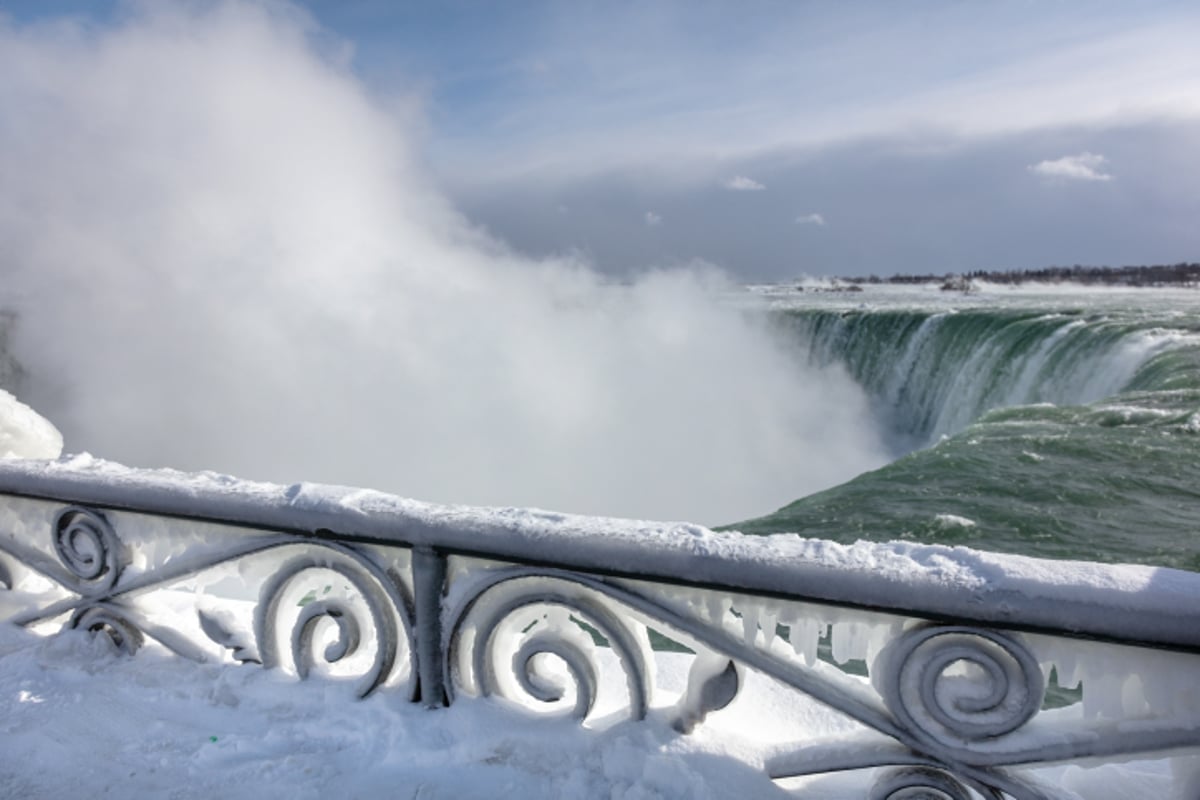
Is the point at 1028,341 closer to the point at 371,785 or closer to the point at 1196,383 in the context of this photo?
the point at 1196,383

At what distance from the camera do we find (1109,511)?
19.9 ft

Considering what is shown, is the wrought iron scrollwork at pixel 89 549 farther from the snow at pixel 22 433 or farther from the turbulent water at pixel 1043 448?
the turbulent water at pixel 1043 448

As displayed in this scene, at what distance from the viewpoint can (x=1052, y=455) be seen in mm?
7523

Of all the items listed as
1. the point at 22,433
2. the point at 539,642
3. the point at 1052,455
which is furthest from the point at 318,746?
the point at 1052,455

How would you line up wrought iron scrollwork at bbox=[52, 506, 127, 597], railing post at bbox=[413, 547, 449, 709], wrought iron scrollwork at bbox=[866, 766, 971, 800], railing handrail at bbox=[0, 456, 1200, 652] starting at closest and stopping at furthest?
railing handrail at bbox=[0, 456, 1200, 652], wrought iron scrollwork at bbox=[866, 766, 971, 800], railing post at bbox=[413, 547, 449, 709], wrought iron scrollwork at bbox=[52, 506, 127, 597]

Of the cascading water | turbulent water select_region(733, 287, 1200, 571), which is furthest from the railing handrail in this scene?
the cascading water

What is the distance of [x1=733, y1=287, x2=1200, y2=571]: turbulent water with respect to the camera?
219 inches

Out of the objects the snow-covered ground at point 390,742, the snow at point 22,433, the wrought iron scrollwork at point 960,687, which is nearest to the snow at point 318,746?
the snow-covered ground at point 390,742

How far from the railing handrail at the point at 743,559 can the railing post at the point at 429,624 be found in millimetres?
38

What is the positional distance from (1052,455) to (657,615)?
25.2 feet

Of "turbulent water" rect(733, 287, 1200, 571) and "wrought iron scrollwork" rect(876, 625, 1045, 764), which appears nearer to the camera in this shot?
"wrought iron scrollwork" rect(876, 625, 1045, 764)

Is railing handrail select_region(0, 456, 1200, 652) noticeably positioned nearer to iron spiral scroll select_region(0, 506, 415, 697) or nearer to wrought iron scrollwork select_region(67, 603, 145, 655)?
iron spiral scroll select_region(0, 506, 415, 697)

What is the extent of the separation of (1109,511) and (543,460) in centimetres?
1116

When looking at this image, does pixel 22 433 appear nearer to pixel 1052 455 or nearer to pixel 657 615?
pixel 657 615
